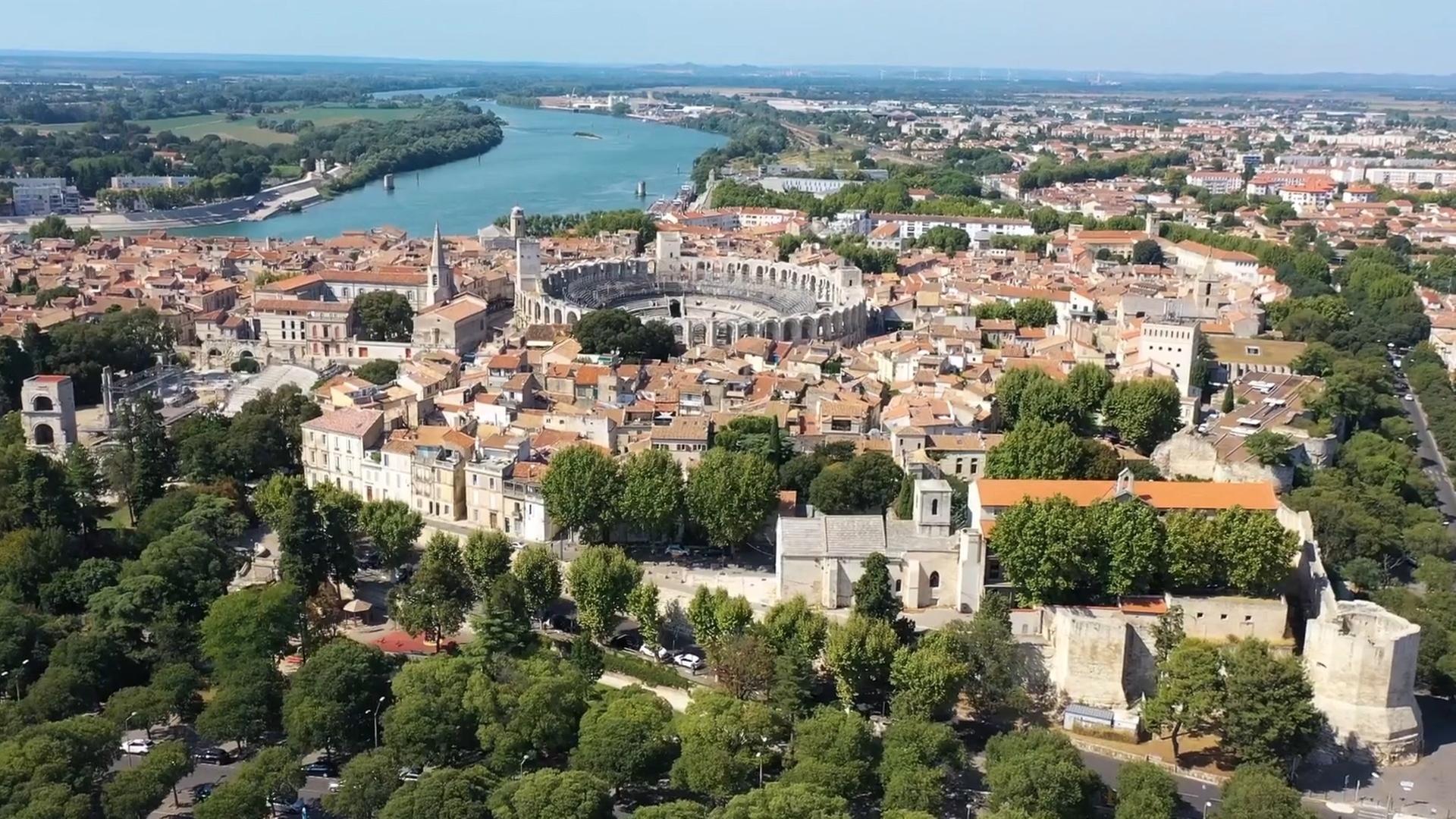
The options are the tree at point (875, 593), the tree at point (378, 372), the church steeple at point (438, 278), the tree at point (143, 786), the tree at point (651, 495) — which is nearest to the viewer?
the tree at point (143, 786)

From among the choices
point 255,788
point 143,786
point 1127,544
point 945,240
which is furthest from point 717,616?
point 945,240

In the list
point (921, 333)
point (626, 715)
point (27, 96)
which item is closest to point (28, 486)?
point (626, 715)

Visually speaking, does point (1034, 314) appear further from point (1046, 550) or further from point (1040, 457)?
point (1046, 550)

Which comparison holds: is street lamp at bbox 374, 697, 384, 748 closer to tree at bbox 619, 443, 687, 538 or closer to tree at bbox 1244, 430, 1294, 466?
A: tree at bbox 619, 443, 687, 538

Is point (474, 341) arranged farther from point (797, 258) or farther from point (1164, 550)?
point (1164, 550)

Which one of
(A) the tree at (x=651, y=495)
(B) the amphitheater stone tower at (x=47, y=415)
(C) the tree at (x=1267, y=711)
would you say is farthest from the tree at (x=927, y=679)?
(B) the amphitheater stone tower at (x=47, y=415)

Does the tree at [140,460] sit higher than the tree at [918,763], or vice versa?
the tree at [140,460]

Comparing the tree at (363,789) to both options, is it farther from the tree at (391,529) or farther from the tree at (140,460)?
the tree at (140,460)
